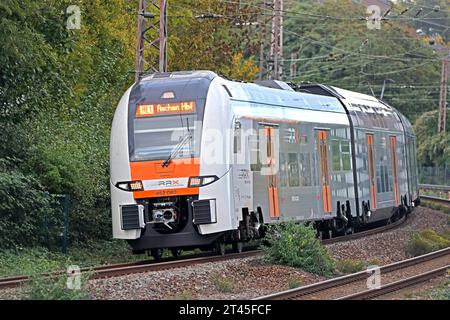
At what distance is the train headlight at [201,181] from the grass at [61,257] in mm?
2563

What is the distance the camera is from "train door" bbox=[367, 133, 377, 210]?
100 feet

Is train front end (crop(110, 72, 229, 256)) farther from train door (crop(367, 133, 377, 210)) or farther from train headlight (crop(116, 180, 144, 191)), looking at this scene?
train door (crop(367, 133, 377, 210))

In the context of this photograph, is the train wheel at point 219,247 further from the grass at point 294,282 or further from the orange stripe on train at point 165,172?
the grass at point 294,282

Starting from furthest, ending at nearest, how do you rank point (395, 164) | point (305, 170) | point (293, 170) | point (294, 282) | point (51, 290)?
point (395, 164) < point (305, 170) < point (293, 170) < point (294, 282) < point (51, 290)

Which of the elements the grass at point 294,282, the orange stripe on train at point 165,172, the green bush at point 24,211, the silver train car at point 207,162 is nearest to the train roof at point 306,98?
the silver train car at point 207,162

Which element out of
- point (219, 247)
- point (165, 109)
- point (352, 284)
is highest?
point (165, 109)

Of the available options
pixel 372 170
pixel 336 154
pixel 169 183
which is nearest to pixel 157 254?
pixel 169 183

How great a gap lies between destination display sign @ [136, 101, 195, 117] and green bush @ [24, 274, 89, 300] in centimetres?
711

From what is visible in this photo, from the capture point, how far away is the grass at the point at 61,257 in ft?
62.0

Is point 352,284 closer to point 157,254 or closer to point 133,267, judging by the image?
point 133,267

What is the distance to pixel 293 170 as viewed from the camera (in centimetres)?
2380

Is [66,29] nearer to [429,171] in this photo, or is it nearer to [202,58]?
[202,58]

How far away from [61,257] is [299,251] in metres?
4.76
